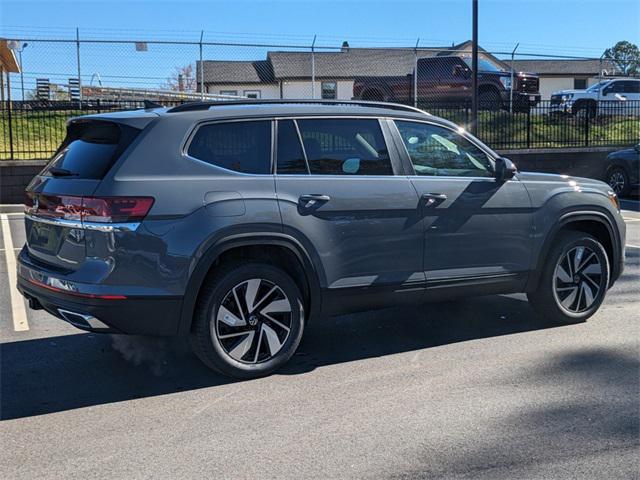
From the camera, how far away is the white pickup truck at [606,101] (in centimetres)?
2117

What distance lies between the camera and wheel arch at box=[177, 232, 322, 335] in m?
4.36

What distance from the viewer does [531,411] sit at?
13.6 ft

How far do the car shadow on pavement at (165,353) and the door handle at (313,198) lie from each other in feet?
3.97

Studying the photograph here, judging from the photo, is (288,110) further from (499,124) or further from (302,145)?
(499,124)

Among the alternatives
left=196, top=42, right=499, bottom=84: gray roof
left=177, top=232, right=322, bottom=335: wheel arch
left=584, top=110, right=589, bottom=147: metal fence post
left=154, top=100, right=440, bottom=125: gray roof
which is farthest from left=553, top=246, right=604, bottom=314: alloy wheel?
left=196, top=42, right=499, bottom=84: gray roof

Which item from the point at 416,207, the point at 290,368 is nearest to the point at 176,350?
the point at 290,368

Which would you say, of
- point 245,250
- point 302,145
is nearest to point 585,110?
point 302,145

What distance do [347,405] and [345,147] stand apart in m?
1.85

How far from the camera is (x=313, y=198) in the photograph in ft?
15.5

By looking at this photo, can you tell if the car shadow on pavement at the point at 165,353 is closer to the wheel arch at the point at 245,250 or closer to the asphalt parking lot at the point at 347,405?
the asphalt parking lot at the point at 347,405

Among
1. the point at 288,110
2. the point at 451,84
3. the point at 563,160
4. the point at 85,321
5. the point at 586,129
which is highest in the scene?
the point at 451,84

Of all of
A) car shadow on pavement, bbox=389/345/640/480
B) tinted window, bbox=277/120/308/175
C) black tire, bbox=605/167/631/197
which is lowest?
car shadow on pavement, bbox=389/345/640/480

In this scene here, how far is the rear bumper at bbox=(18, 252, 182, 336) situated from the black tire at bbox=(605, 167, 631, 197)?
1441cm

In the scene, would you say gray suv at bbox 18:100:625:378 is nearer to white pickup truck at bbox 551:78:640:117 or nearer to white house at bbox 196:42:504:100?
white pickup truck at bbox 551:78:640:117
